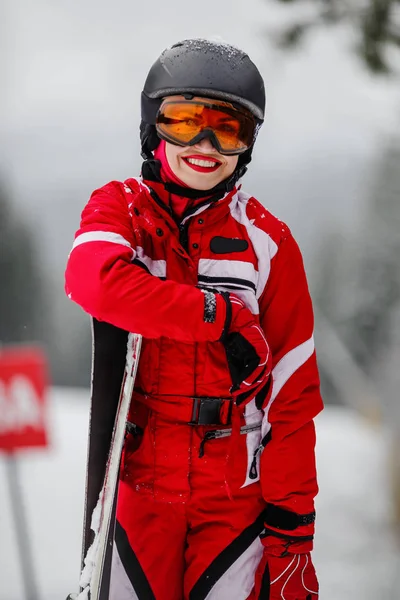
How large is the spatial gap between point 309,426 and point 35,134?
66.3 metres

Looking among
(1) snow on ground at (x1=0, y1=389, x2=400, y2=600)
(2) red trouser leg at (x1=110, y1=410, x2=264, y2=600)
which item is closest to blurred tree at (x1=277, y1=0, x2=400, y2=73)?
(2) red trouser leg at (x1=110, y1=410, x2=264, y2=600)

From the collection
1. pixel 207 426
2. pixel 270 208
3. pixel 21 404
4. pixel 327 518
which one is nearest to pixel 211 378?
pixel 207 426

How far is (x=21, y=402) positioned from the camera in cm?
489

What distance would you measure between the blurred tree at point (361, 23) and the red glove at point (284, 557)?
287 centimetres

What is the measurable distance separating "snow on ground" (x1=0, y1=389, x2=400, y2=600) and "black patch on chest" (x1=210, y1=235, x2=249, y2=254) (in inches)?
127

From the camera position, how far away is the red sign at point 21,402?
483 cm

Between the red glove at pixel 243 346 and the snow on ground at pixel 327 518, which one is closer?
the red glove at pixel 243 346

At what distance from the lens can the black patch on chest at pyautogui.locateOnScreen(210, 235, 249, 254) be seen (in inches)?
74.4

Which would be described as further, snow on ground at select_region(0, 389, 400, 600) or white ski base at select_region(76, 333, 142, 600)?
snow on ground at select_region(0, 389, 400, 600)

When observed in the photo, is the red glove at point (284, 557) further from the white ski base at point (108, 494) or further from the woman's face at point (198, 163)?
the woman's face at point (198, 163)

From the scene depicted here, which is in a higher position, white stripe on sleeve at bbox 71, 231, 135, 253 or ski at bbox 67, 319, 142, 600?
white stripe on sleeve at bbox 71, 231, 135, 253

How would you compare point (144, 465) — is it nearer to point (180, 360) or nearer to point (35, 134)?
point (180, 360)

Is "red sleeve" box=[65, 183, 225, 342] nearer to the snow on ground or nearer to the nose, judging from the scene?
the nose

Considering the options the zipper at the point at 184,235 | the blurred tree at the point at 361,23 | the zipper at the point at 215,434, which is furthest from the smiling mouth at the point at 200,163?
the blurred tree at the point at 361,23
